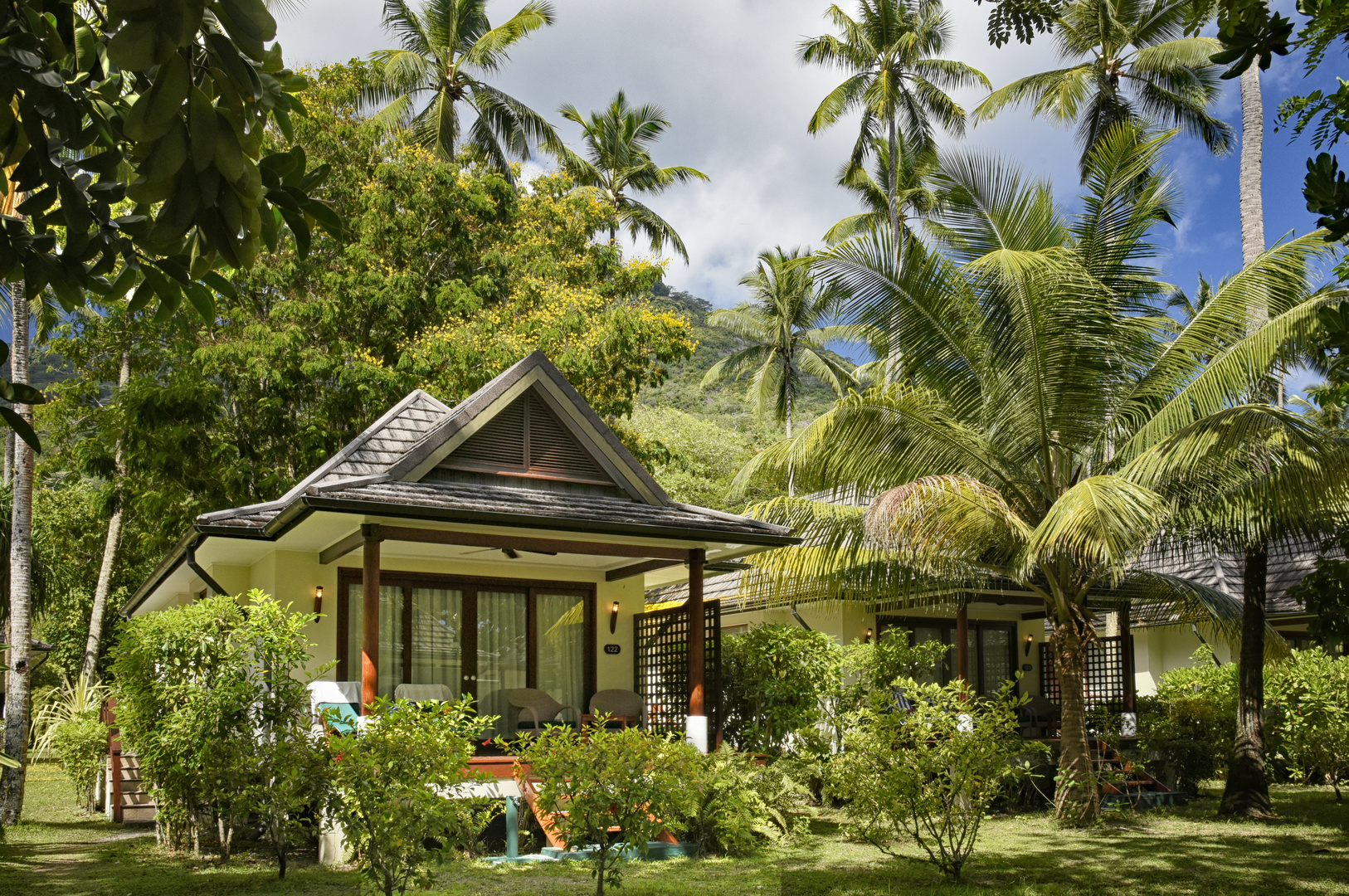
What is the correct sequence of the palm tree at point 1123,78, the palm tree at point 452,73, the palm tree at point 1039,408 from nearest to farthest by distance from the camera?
the palm tree at point 1039,408 → the palm tree at point 1123,78 → the palm tree at point 452,73

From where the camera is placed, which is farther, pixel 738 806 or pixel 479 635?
pixel 479 635

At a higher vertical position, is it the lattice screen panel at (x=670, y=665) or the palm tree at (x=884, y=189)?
the palm tree at (x=884, y=189)

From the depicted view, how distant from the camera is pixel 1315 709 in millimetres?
15180

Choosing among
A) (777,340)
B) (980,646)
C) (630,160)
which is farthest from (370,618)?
(777,340)

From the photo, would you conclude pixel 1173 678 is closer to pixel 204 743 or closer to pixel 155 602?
pixel 204 743

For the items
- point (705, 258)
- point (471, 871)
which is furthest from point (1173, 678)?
point (705, 258)

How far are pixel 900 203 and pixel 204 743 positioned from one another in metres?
29.1

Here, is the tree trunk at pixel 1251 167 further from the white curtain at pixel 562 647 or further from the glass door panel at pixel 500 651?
the glass door panel at pixel 500 651

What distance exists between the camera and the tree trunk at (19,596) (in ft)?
46.0

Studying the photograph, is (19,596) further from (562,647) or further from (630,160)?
(630,160)

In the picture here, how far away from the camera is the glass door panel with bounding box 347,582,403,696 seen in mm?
13383

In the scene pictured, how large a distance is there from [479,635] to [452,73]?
20.1 m

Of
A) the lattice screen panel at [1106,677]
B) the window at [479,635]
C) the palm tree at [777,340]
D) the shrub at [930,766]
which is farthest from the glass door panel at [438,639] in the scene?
the palm tree at [777,340]

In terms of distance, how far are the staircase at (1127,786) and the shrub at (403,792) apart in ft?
30.2
